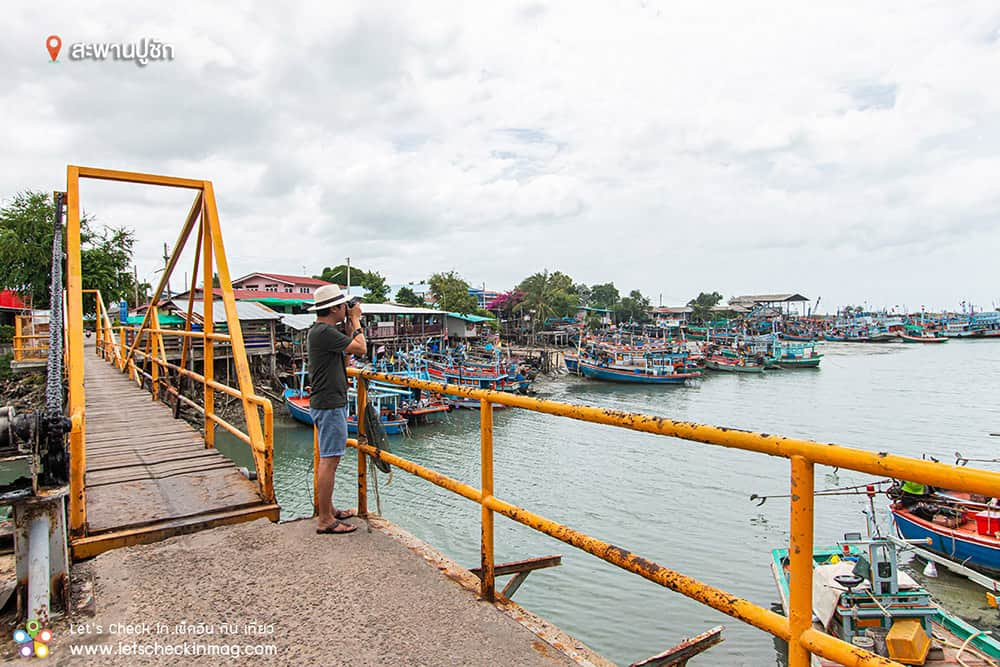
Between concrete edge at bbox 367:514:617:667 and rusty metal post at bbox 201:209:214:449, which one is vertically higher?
rusty metal post at bbox 201:209:214:449

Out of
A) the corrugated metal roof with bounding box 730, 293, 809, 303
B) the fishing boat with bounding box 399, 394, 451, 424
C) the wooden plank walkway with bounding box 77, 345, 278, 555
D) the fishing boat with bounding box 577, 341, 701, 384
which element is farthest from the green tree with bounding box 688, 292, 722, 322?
the wooden plank walkway with bounding box 77, 345, 278, 555

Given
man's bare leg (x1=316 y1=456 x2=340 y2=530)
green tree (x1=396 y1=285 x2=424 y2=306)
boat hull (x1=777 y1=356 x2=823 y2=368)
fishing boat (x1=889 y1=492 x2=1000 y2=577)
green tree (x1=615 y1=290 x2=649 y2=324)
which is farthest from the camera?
green tree (x1=615 y1=290 x2=649 y2=324)

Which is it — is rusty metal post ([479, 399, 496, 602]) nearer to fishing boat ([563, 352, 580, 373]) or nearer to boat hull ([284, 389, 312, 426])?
boat hull ([284, 389, 312, 426])

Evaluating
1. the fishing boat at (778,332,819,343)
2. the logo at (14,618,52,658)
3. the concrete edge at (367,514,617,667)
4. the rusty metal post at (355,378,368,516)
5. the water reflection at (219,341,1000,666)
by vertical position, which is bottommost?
the water reflection at (219,341,1000,666)

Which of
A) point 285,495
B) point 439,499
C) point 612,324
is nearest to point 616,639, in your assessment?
point 439,499

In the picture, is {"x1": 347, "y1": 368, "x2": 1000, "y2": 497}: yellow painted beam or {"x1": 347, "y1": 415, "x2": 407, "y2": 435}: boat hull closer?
{"x1": 347, "y1": 368, "x2": 1000, "y2": 497}: yellow painted beam

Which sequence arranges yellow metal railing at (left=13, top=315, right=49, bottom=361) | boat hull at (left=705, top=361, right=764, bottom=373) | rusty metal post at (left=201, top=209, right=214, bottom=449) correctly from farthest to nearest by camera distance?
boat hull at (left=705, top=361, right=764, bottom=373), yellow metal railing at (left=13, top=315, right=49, bottom=361), rusty metal post at (left=201, top=209, right=214, bottom=449)

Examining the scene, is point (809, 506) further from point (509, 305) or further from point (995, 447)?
point (509, 305)

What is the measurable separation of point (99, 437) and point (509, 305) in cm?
5917

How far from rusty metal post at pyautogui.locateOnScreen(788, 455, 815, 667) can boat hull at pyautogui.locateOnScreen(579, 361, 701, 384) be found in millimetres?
41664

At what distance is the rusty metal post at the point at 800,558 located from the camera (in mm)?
1516

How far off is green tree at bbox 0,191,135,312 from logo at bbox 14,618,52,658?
22.4m

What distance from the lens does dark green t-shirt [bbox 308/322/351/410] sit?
3.43 metres

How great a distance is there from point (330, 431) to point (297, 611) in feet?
3.84
